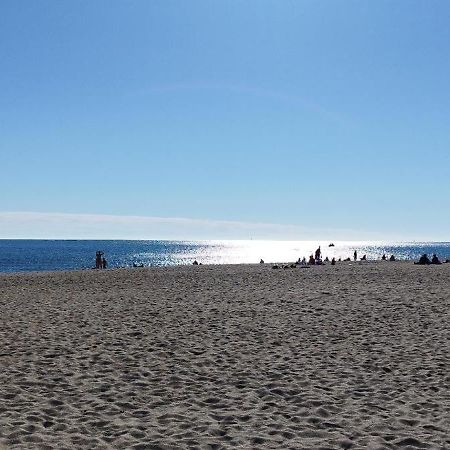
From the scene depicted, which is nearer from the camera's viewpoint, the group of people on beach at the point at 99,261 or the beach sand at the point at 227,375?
the beach sand at the point at 227,375

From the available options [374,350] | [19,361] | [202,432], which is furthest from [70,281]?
[202,432]

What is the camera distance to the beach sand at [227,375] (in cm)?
729

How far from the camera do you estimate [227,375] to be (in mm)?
10406

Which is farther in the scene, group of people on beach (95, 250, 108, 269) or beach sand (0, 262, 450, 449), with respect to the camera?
group of people on beach (95, 250, 108, 269)

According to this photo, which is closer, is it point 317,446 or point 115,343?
point 317,446

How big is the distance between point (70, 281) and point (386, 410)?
94.8ft

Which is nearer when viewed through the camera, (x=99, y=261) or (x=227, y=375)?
(x=227, y=375)

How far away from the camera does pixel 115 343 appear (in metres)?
13.5

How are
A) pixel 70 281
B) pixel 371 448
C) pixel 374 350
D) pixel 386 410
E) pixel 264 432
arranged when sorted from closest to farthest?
pixel 371 448 < pixel 264 432 < pixel 386 410 < pixel 374 350 < pixel 70 281

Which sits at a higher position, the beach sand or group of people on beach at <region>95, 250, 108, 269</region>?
group of people on beach at <region>95, 250, 108, 269</region>

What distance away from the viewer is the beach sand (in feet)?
23.9

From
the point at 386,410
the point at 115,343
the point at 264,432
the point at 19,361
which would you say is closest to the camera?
the point at 264,432

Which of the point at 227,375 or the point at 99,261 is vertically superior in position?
the point at 99,261

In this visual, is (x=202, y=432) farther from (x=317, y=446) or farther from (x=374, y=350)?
(x=374, y=350)
